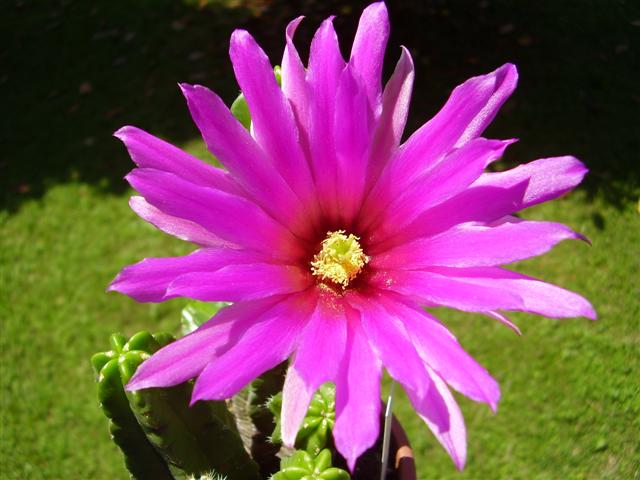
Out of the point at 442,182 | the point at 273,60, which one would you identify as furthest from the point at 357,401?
the point at 273,60

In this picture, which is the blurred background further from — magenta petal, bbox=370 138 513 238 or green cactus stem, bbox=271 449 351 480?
magenta petal, bbox=370 138 513 238

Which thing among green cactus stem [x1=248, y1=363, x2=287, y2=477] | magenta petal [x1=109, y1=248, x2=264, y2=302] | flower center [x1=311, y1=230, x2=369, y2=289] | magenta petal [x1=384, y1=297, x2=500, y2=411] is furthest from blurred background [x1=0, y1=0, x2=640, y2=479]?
magenta petal [x1=109, y1=248, x2=264, y2=302]

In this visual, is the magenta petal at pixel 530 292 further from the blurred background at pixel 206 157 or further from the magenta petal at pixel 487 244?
the blurred background at pixel 206 157

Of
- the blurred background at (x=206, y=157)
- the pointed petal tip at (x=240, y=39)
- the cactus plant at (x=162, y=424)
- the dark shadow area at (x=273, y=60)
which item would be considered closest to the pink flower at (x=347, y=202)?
the pointed petal tip at (x=240, y=39)

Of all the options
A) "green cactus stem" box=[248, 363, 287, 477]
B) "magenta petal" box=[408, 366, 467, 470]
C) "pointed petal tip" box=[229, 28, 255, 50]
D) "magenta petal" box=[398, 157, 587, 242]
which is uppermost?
"pointed petal tip" box=[229, 28, 255, 50]

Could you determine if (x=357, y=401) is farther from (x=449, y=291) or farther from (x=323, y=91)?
(x=323, y=91)

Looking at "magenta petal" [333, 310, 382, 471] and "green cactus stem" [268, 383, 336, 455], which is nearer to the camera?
"magenta petal" [333, 310, 382, 471]
